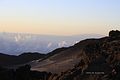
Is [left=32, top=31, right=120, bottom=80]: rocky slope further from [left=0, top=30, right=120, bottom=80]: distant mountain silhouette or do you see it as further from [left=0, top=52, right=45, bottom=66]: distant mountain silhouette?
[left=0, top=52, right=45, bottom=66]: distant mountain silhouette

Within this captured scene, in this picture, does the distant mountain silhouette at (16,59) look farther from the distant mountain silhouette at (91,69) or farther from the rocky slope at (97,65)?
the distant mountain silhouette at (91,69)

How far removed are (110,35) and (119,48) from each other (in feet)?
75.8

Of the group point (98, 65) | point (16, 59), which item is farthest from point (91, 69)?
point (16, 59)

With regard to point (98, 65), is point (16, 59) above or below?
below

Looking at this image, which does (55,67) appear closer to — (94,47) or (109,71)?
(94,47)

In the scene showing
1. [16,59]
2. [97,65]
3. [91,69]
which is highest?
[97,65]

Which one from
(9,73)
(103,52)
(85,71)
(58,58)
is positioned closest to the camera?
(9,73)

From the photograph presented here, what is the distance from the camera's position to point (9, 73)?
69.8m

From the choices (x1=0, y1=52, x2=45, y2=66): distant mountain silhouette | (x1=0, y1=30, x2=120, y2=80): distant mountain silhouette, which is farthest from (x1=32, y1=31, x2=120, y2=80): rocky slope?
(x1=0, y1=52, x2=45, y2=66): distant mountain silhouette

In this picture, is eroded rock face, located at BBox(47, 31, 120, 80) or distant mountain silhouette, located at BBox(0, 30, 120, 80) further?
eroded rock face, located at BBox(47, 31, 120, 80)

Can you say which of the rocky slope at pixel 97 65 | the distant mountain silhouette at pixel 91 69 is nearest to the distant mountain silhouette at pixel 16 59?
the rocky slope at pixel 97 65

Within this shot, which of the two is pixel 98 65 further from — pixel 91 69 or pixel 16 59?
pixel 16 59

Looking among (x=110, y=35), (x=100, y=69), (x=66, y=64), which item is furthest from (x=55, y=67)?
(x=100, y=69)

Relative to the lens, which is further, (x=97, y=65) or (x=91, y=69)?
(x=97, y=65)
